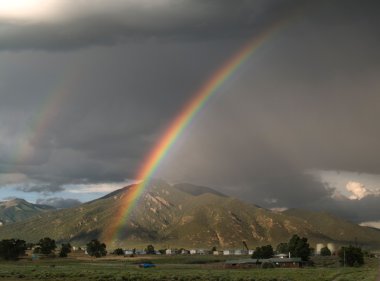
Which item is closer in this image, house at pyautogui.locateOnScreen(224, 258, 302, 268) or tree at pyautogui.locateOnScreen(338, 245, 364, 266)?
tree at pyautogui.locateOnScreen(338, 245, 364, 266)

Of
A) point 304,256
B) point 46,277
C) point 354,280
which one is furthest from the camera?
point 304,256

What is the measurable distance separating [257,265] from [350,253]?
30922mm

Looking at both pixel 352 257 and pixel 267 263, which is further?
pixel 267 263

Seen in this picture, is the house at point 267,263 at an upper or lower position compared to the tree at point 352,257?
lower

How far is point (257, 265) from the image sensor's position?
17762cm

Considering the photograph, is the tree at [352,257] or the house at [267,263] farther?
the house at [267,263]

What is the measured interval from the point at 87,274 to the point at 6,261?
4161 inches

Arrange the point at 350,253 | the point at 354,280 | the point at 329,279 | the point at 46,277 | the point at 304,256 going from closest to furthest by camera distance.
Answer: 1. the point at 354,280
2. the point at 329,279
3. the point at 46,277
4. the point at 350,253
5. the point at 304,256

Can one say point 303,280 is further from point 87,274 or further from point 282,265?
point 282,265

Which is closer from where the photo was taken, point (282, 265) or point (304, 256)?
point (282, 265)

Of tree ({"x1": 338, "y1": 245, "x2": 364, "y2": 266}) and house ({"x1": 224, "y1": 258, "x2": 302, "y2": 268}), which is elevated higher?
tree ({"x1": 338, "y1": 245, "x2": 364, "y2": 266})

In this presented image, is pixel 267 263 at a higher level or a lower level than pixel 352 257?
lower

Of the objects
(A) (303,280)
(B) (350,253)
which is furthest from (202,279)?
(B) (350,253)

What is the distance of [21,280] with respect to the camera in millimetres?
91250
